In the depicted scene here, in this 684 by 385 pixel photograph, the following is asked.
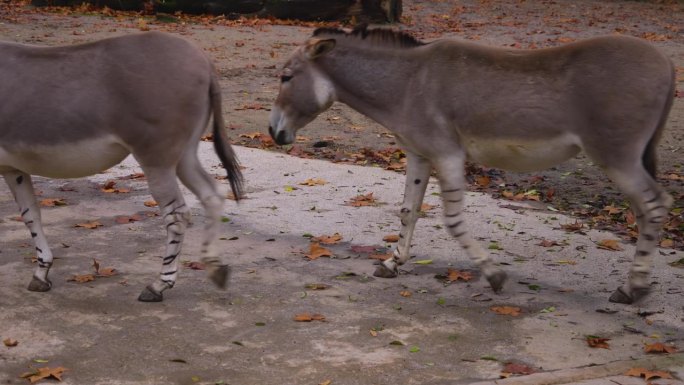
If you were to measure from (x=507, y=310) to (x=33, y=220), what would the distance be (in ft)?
11.0

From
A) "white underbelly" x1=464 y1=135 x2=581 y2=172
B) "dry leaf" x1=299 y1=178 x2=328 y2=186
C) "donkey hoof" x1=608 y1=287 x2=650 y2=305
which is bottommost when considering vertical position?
"dry leaf" x1=299 y1=178 x2=328 y2=186

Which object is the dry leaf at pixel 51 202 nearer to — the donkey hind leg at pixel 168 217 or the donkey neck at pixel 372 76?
the donkey hind leg at pixel 168 217

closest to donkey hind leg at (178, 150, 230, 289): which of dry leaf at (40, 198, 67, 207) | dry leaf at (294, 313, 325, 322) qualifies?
dry leaf at (294, 313, 325, 322)

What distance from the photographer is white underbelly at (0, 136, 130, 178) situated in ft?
19.6

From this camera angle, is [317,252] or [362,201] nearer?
[317,252]

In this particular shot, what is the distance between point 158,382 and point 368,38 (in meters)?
3.03

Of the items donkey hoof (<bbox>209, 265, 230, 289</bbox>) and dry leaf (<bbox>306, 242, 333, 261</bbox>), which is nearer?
donkey hoof (<bbox>209, 265, 230, 289</bbox>)

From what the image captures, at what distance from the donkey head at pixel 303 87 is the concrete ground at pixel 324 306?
46.9 inches

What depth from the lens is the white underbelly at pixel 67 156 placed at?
596 cm

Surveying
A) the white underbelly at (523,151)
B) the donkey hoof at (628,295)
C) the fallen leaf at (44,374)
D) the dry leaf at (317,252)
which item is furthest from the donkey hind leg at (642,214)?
the fallen leaf at (44,374)

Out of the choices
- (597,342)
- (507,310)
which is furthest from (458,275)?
(597,342)

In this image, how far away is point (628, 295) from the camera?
621 cm

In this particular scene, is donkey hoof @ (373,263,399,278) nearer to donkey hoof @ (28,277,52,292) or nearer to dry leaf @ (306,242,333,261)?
dry leaf @ (306,242,333,261)

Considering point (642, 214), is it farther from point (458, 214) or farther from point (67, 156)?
point (67, 156)
